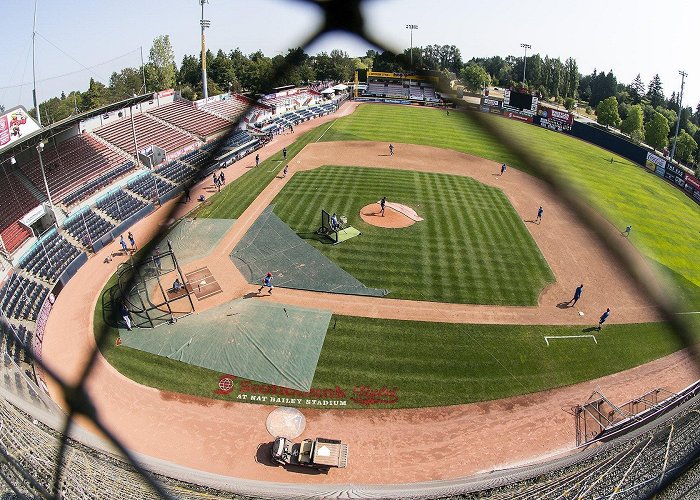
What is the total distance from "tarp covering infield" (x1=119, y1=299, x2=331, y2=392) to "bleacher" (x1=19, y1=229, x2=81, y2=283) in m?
7.02

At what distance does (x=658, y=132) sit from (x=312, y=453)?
2800 inches

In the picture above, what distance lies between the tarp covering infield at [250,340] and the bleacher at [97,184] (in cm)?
1522

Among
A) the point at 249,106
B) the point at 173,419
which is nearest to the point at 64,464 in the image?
the point at 173,419

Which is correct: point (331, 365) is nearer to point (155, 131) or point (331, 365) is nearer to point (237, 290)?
point (237, 290)

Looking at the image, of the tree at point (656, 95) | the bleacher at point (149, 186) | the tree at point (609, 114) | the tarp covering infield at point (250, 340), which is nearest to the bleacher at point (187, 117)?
the bleacher at point (149, 186)

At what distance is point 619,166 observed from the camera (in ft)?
164

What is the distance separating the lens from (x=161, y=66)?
7994 cm

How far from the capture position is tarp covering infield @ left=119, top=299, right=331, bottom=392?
17.9 meters

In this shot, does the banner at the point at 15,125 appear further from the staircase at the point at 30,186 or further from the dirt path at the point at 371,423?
the dirt path at the point at 371,423

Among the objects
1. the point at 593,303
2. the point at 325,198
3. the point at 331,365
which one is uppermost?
the point at 325,198

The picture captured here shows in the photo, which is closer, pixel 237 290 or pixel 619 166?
pixel 237 290

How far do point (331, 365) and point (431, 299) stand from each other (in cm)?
677

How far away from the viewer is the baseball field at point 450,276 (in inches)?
Answer: 701

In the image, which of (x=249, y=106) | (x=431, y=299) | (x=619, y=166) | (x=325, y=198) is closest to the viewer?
(x=249, y=106)
